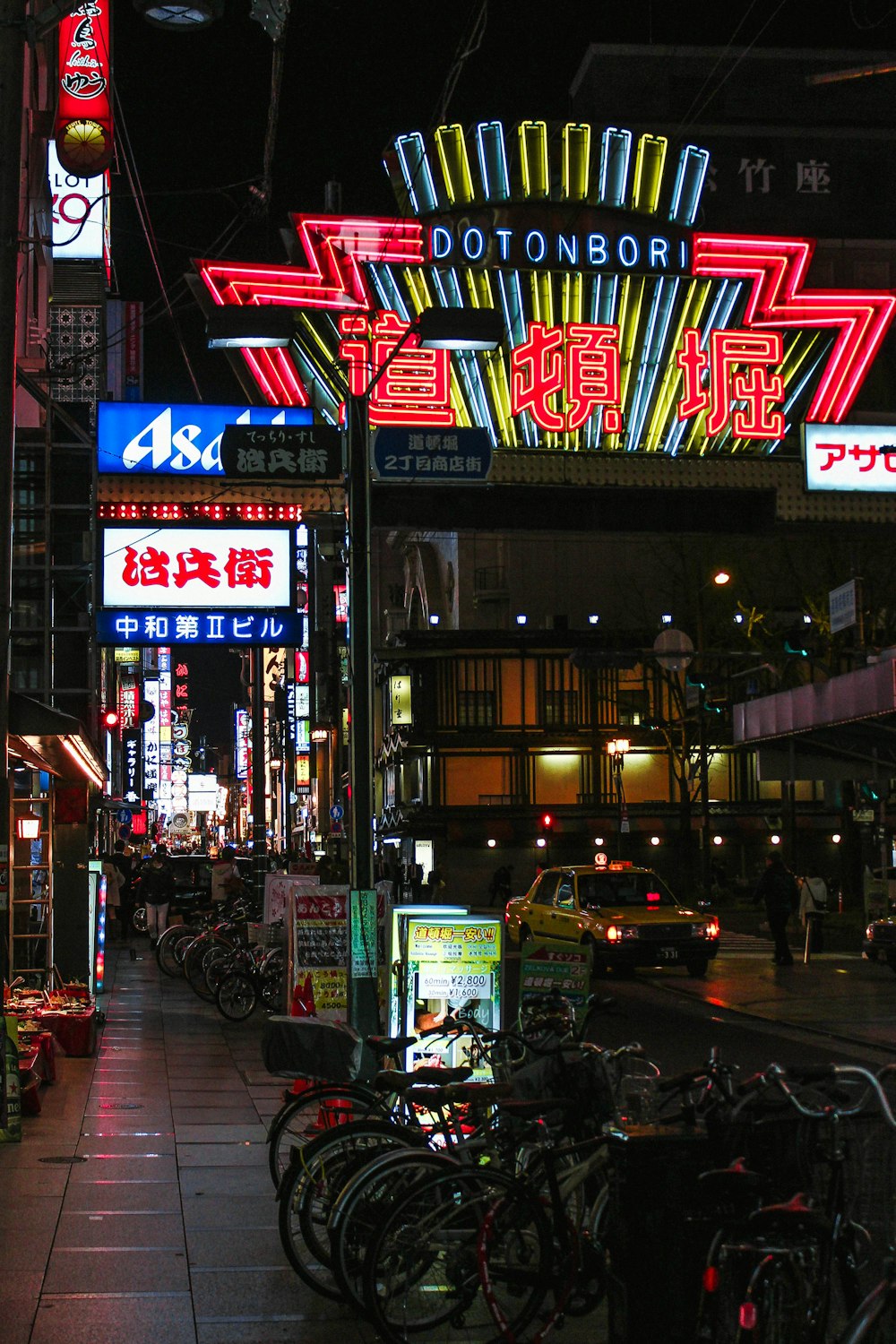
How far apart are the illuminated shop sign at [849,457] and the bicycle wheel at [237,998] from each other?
9990 mm

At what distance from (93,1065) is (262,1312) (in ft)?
30.9

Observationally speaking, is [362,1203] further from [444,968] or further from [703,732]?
[703,732]

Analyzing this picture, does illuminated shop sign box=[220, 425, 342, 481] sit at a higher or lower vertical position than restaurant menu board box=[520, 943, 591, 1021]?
higher

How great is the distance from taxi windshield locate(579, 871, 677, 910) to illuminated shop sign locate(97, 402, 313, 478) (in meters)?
13.3

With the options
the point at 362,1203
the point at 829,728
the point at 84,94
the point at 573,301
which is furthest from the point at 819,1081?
the point at 84,94

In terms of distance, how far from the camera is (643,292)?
2219 centimetres

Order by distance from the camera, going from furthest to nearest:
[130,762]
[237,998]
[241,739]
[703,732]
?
[241,739] → [130,762] → [703,732] → [237,998]

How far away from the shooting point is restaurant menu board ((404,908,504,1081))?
1291 cm

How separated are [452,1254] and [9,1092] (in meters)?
6.08

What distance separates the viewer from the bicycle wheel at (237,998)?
20609mm

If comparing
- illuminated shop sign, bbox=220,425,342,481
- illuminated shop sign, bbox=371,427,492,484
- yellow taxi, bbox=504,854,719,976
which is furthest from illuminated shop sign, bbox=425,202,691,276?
yellow taxi, bbox=504,854,719,976

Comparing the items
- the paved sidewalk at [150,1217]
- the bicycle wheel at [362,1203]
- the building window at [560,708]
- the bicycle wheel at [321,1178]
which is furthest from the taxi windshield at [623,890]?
the building window at [560,708]

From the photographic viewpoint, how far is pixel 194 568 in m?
17.4

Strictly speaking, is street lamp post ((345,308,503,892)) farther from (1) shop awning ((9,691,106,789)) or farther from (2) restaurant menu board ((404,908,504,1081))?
(1) shop awning ((9,691,106,789))
